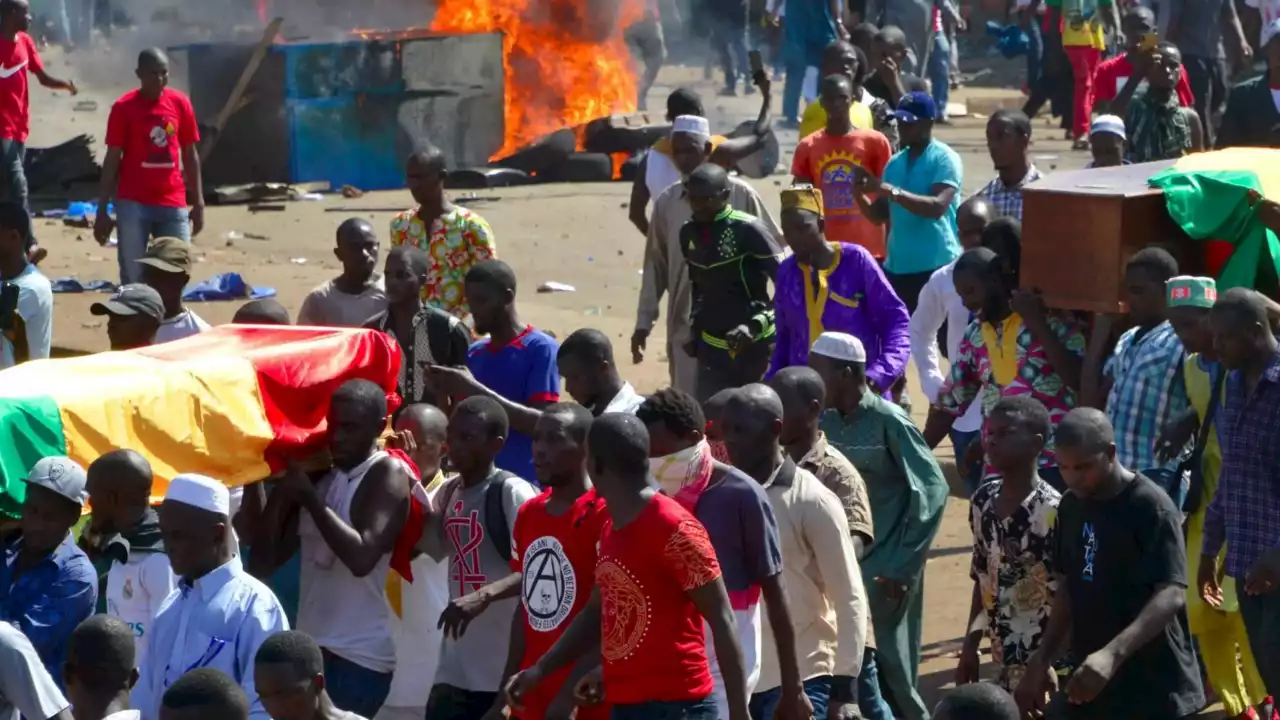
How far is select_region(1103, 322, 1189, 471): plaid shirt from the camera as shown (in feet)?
23.4

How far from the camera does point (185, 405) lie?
6.08 metres

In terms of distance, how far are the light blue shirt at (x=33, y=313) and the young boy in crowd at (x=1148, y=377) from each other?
4250 mm

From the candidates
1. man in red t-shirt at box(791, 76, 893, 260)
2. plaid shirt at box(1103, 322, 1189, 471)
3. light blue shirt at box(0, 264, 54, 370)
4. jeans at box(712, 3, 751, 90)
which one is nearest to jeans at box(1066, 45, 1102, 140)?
jeans at box(712, 3, 751, 90)

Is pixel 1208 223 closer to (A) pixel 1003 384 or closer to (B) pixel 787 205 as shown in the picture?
(A) pixel 1003 384

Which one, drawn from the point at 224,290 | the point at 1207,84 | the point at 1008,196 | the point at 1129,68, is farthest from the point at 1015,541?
the point at 1207,84

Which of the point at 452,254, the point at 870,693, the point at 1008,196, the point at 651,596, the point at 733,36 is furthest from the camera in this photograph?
the point at 733,36

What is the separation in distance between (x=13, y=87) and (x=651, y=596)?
10.4m

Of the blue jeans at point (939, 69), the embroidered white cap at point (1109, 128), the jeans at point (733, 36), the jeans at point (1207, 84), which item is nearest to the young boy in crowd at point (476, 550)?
the embroidered white cap at point (1109, 128)

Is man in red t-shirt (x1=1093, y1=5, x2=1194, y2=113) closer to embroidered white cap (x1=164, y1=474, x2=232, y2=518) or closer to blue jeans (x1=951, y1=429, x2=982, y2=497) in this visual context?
blue jeans (x1=951, y1=429, x2=982, y2=497)

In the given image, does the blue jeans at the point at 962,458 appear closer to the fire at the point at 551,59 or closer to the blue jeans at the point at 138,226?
the blue jeans at the point at 138,226

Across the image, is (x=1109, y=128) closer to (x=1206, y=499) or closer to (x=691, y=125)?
(x=691, y=125)

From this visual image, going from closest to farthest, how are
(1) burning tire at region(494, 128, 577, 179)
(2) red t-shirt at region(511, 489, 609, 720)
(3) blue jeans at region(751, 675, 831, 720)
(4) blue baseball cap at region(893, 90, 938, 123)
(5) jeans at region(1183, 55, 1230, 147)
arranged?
(2) red t-shirt at region(511, 489, 609, 720) → (3) blue jeans at region(751, 675, 831, 720) → (4) blue baseball cap at region(893, 90, 938, 123) → (5) jeans at region(1183, 55, 1230, 147) → (1) burning tire at region(494, 128, 577, 179)

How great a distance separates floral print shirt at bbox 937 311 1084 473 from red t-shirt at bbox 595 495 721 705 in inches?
108

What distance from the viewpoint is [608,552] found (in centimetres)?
527
